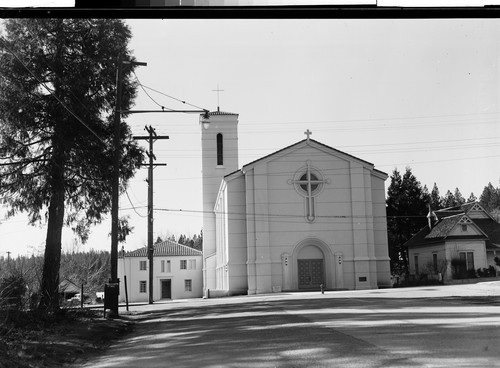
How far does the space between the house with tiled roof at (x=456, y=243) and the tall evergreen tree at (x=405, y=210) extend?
373 mm

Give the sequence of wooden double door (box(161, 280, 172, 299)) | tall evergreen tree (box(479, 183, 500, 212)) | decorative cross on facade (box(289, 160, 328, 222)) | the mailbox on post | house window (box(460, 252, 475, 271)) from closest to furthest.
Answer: tall evergreen tree (box(479, 183, 500, 212)) → house window (box(460, 252, 475, 271)) → the mailbox on post → decorative cross on facade (box(289, 160, 328, 222)) → wooden double door (box(161, 280, 172, 299))

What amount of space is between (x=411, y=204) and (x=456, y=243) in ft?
6.17

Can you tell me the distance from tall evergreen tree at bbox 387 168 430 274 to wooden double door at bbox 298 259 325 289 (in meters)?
10.1

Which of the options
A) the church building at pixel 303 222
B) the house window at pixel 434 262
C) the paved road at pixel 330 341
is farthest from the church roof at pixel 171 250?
the paved road at pixel 330 341

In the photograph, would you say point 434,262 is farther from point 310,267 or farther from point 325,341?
point 310,267

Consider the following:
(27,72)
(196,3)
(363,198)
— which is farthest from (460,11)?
(363,198)

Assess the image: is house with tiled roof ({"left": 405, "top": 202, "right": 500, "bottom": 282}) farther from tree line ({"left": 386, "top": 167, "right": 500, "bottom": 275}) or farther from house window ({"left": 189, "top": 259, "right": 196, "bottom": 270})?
house window ({"left": 189, "top": 259, "right": 196, "bottom": 270})

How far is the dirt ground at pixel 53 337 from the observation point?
905cm

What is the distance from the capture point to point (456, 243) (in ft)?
56.1

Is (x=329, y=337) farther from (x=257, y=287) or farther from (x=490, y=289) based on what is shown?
(x=257, y=287)

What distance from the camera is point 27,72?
15.6 metres

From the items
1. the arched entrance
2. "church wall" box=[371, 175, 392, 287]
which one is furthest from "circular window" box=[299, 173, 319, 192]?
the arched entrance

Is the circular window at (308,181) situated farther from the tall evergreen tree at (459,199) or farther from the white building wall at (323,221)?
the tall evergreen tree at (459,199)

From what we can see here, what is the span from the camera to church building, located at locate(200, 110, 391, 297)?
110 feet
